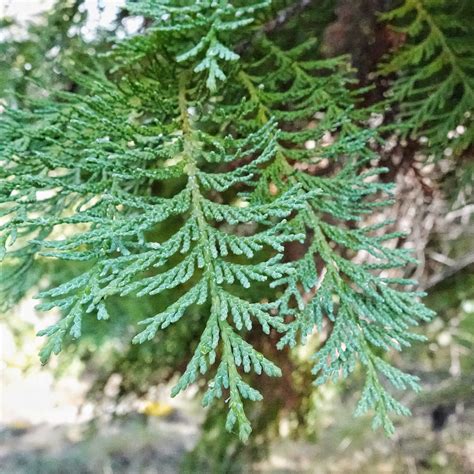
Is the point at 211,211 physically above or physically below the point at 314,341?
above

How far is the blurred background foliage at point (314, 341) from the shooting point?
1.49 metres

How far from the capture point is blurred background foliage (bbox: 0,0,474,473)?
1493 millimetres

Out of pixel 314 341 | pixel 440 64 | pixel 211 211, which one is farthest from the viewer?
pixel 314 341

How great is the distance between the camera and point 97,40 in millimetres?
1698

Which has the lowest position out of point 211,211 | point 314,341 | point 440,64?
point 314,341

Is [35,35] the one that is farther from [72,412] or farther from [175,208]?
[72,412]

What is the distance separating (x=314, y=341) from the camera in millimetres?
2309

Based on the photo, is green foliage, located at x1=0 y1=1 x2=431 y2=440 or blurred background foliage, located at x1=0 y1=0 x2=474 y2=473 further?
blurred background foliage, located at x1=0 y1=0 x2=474 y2=473

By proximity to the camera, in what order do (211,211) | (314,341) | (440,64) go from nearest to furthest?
1. (211,211)
2. (440,64)
3. (314,341)

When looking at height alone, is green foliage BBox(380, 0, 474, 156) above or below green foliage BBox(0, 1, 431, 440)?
above

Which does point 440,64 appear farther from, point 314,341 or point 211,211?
point 314,341

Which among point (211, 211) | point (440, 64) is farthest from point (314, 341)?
point (211, 211)

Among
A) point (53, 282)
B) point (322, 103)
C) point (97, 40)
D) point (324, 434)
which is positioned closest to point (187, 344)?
point (53, 282)

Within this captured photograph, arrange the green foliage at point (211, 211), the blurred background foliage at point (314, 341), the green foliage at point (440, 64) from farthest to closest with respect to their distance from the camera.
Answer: the blurred background foliage at point (314, 341) < the green foliage at point (440, 64) < the green foliage at point (211, 211)
